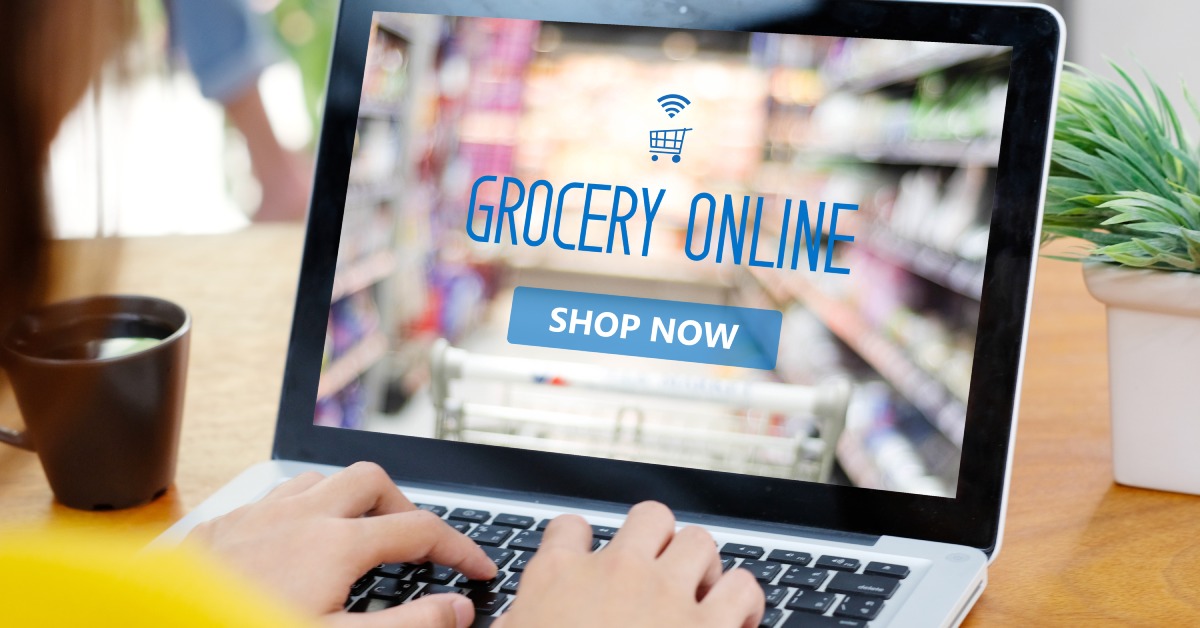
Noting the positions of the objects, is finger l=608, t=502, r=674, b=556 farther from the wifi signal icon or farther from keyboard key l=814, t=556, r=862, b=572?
the wifi signal icon

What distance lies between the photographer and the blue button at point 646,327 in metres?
0.72

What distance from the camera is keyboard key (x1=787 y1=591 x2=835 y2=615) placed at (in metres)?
0.57

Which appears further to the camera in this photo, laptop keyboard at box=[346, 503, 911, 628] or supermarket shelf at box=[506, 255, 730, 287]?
supermarket shelf at box=[506, 255, 730, 287]

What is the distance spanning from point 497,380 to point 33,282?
1.00ft

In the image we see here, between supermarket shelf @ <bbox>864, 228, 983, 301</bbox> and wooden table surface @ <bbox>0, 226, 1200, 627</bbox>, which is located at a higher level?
supermarket shelf @ <bbox>864, 228, 983, 301</bbox>

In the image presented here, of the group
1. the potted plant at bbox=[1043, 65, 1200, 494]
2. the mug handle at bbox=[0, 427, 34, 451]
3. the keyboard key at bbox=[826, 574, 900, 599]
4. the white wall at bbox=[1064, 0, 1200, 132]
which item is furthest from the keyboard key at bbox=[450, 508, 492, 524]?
the white wall at bbox=[1064, 0, 1200, 132]

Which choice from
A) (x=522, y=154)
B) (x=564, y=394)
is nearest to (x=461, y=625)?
(x=564, y=394)

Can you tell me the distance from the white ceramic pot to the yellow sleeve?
0.74 meters

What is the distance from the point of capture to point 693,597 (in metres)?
0.49

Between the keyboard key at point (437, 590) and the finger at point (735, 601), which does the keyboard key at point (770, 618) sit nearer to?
the finger at point (735, 601)

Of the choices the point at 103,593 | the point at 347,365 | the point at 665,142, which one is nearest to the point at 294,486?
the point at 347,365

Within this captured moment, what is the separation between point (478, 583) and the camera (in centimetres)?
60

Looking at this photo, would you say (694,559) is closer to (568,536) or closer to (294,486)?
(568,536)

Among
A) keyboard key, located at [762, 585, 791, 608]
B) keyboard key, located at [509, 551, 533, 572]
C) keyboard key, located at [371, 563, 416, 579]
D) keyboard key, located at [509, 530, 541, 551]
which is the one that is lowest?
keyboard key, located at [371, 563, 416, 579]
